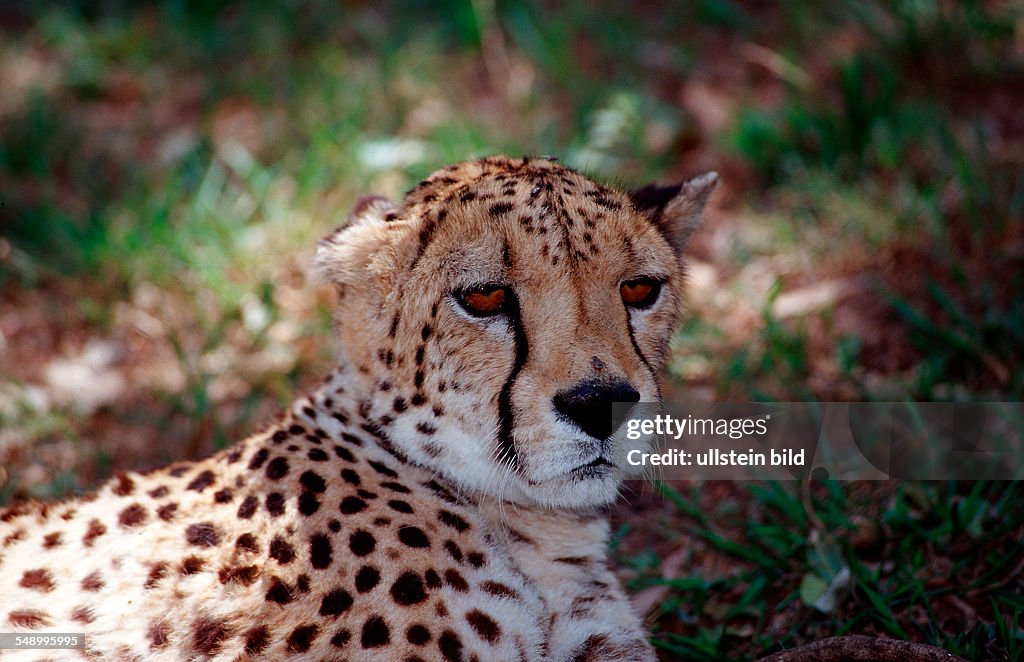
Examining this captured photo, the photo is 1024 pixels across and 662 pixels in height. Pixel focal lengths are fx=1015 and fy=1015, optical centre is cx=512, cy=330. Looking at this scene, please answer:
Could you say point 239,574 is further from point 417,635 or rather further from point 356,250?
point 356,250

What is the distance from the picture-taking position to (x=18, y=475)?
3.43 metres

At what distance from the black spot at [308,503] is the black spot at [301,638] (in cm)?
25

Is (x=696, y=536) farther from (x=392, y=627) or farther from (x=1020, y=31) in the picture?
(x=1020, y=31)

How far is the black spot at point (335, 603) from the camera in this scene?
204 cm

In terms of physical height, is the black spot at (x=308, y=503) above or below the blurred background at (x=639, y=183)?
below

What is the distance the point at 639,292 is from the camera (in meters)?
2.39

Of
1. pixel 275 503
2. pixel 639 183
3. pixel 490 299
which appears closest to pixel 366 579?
pixel 275 503

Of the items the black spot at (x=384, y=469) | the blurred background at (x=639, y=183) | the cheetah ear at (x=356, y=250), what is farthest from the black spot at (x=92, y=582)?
the blurred background at (x=639, y=183)

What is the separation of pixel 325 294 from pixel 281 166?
917 mm

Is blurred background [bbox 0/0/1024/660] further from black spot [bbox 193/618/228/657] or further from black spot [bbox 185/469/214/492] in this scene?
black spot [bbox 193/618/228/657]

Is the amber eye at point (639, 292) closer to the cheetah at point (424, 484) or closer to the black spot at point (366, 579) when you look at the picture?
the cheetah at point (424, 484)

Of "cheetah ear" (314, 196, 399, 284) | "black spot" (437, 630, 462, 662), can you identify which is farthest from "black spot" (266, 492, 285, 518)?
"cheetah ear" (314, 196, 399, 284)

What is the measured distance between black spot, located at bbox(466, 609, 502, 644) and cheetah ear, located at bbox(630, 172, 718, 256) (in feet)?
3.69

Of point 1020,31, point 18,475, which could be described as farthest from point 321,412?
point 1020,31
